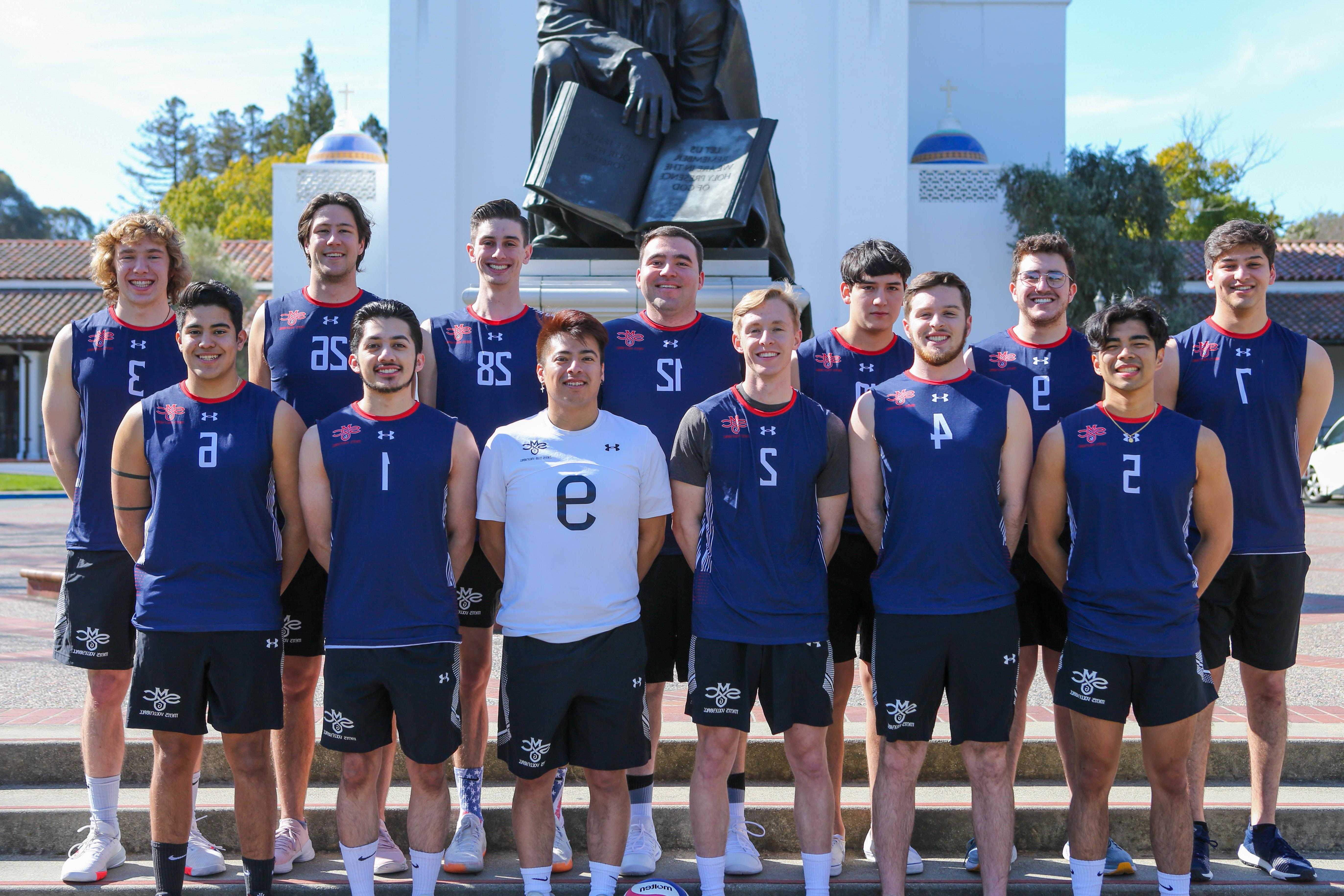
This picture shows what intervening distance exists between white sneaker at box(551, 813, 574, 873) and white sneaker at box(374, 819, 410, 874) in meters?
0.53

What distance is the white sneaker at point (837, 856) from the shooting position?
3.84 metres

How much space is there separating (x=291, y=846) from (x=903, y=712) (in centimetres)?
221

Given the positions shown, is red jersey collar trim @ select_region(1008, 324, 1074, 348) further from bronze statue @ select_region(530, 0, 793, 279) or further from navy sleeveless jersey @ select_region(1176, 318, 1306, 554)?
bronze statue @ select_region(530, 0, 793, 279)

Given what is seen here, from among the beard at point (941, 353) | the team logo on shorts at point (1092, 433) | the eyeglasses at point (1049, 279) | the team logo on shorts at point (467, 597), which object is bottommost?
the team logo on shorts at point (467, 597)

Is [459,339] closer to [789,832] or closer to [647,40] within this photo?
[789,832]

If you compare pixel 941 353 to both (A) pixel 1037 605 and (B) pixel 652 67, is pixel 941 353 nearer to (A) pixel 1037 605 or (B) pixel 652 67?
(A) pixel 1037 605

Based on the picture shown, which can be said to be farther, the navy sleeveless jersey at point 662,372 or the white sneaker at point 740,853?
the navy sleeveless jersey at point 662,372

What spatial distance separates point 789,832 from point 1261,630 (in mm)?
1877

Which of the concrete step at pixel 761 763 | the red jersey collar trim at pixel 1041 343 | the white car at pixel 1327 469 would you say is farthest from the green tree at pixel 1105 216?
the red jersey collar trim at pixel 1041 343

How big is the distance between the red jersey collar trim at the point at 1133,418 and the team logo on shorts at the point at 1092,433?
0.16 feet

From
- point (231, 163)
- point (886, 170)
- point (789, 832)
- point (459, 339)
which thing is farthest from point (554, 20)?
point (231, 163)

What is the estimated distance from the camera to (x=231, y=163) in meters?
55.9

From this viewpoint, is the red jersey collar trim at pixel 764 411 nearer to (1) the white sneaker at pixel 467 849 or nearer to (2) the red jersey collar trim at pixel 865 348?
(2) the red jersey collar trim at pixel 865 348

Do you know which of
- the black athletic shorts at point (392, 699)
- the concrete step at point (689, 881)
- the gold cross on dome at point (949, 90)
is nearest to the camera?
the black athletic shorts at point (392, 699)
